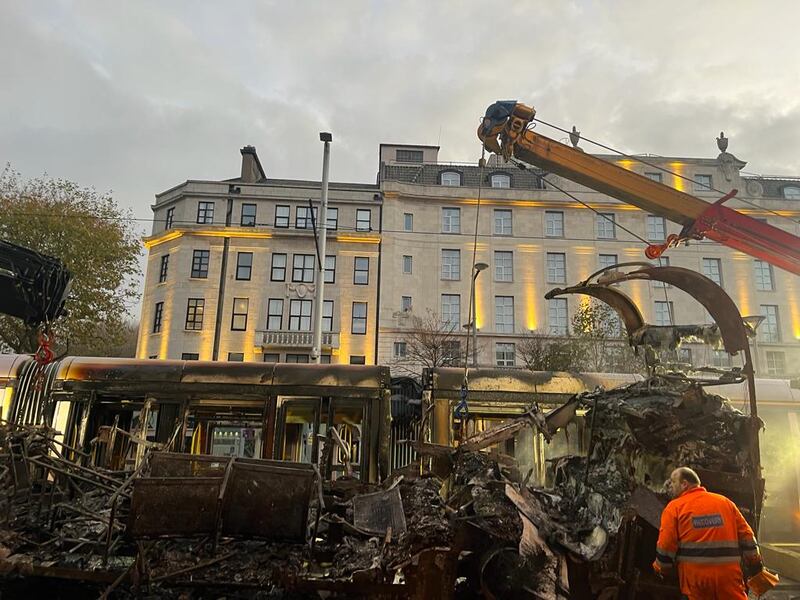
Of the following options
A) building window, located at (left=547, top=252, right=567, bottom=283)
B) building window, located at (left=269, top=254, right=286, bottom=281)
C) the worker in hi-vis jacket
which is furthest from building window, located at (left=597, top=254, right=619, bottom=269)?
the worker in hi-vis jacket

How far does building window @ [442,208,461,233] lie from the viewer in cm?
3562

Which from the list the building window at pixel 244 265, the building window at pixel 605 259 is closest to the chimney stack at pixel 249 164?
the building window at pixel 244 265

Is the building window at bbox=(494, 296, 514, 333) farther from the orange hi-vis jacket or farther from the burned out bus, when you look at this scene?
the orange hi-vis jacket

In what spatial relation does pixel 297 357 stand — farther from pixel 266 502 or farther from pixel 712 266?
pixel 712 266

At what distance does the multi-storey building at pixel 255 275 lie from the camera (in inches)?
1267

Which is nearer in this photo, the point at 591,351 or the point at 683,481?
the point at 683,481

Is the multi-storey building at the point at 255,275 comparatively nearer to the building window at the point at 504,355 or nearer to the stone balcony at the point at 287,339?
the stone balcony at the point at 287,339

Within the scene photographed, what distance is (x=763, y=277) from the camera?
3578 centimetres

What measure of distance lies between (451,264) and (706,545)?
31.2 m

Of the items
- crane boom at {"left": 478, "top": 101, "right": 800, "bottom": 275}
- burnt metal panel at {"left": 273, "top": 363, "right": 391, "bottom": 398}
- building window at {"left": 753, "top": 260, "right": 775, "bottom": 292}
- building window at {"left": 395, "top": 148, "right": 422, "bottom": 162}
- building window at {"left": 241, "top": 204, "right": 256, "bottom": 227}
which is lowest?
burnt metal panel at {"left": 273, "top": 363, "right": 391, "bottom": 398}

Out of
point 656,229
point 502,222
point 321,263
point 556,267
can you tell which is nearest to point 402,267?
point 502,222

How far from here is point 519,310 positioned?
3406cm

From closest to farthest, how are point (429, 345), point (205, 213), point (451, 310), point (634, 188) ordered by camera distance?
point (634, 188) < point (429, 345) < point (451, 310) < point (205, 213)

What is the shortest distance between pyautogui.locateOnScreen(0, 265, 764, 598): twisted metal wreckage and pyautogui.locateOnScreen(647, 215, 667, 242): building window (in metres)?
32.3
